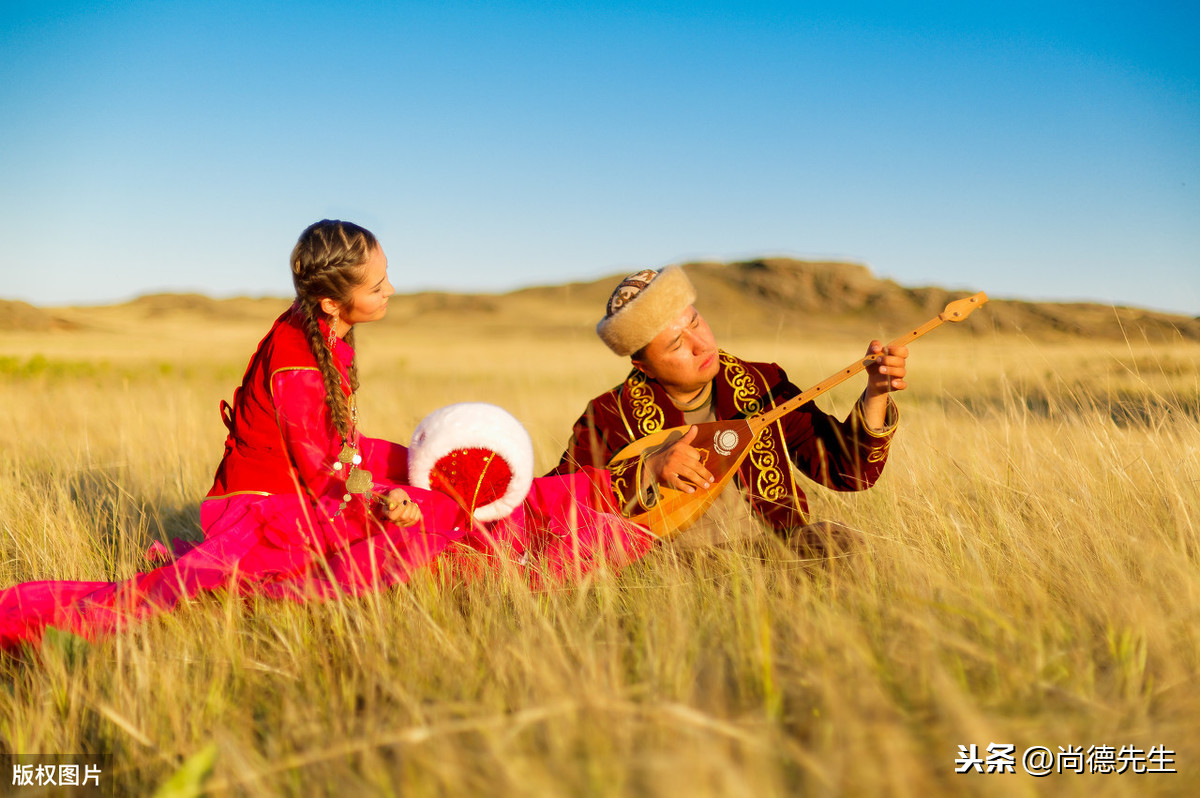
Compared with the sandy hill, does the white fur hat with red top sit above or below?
below

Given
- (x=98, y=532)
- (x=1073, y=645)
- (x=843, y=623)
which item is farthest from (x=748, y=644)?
(x=98, y=532)

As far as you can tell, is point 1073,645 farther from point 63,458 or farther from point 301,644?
point 63,458

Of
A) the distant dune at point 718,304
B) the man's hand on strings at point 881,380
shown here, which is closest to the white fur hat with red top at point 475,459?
the man's hand on strings at point 881,380

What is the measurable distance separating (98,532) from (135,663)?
6.38 feet

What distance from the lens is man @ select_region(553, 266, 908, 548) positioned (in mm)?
2785

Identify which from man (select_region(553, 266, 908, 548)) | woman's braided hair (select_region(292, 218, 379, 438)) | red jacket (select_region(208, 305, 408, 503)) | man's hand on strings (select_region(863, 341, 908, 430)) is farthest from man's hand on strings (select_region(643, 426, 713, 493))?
woman's braided hair (select_region(292, 218, 379, 438))

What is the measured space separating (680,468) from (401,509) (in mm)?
1001

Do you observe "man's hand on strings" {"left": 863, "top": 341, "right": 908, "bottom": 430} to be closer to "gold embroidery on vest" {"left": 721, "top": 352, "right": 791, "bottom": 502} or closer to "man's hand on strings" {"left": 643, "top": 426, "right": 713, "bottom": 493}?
"gold embroidery on vest" {"left": 721, "top": 352, "right": 791, "bottom": 502}

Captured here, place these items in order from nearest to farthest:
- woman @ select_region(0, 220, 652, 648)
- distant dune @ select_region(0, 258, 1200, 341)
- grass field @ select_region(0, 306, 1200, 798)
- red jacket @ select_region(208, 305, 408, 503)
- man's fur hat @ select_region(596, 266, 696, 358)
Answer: grass field @ select_region(0, 306, 1200, 798), woman @ select_region(0, 220, 652, 648), red jacket @ select_region(208, 305, 408, 503), man's fur hat @ select_region(596, 266, 696, 358), distant dune @ select_region(0, 258, 1200, 341)

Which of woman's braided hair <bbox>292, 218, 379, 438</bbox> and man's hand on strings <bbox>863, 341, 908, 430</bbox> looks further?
woman's braided hair <bbox>292, 218, 379, 438</bbox>

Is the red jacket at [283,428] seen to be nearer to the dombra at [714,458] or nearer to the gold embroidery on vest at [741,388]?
the dombra at [714,458]

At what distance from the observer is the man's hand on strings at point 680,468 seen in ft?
9.04

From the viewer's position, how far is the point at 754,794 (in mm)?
1248

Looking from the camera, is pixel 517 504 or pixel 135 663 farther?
pixel 517 504
